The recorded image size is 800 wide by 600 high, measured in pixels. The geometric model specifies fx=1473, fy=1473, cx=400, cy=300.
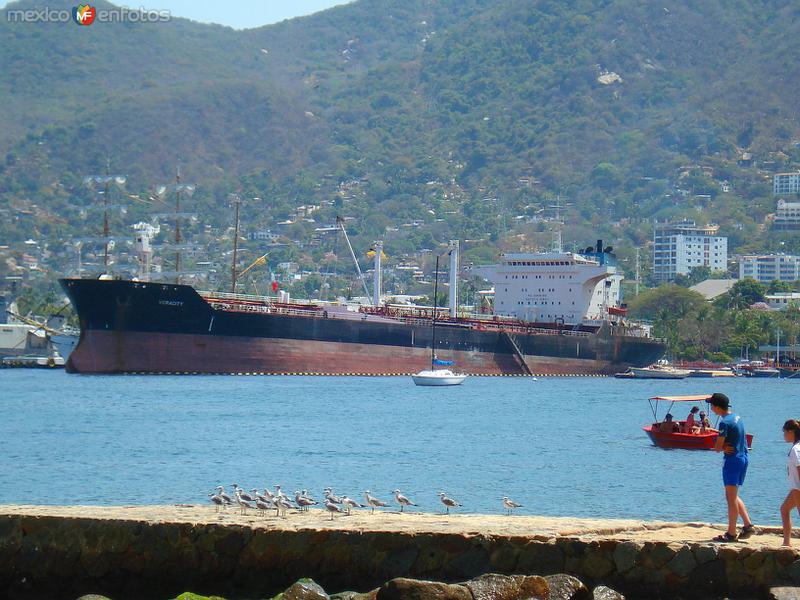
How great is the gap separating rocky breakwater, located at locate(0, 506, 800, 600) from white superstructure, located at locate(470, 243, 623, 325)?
63120 millimetres

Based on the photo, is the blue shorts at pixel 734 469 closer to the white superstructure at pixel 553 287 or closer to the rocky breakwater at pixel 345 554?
the rocky breakwater at pixel 345 554

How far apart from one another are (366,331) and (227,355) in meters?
6.90

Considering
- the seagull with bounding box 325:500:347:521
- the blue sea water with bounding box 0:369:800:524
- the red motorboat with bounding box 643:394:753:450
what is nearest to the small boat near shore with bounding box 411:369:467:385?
the blue sea water with bounding box 0:369:800:524

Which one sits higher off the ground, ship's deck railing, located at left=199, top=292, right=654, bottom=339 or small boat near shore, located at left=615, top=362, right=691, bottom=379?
ship's deck railing, located at left=199, top=292, right=654, bottom=339

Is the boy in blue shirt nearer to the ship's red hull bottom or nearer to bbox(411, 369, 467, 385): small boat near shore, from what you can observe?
bbox(411, 369, 467, 385): small boat near shore

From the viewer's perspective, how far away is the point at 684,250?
613 ft

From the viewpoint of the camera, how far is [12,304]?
122375mm

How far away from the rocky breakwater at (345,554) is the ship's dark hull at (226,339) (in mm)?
45261

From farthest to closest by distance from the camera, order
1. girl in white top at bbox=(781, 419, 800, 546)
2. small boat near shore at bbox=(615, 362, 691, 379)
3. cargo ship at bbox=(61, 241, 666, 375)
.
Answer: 1. small boat near shore at bbox=(615, 362, 691, 379)
2. cargo ship at bbox=(61, 241, 666, 375)
3. girl in white top at bbox=(781, 419, 800, 546)

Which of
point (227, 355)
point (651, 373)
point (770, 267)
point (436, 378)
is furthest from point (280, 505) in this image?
point (770, 267)

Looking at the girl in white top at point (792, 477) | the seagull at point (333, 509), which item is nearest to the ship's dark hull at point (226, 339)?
the seagull at point (333, 509)

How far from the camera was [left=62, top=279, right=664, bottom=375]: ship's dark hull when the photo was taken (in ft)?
195

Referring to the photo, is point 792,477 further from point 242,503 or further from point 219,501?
point 219,501

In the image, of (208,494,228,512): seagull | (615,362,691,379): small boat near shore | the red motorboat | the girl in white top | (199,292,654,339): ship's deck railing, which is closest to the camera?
the girl in white top
